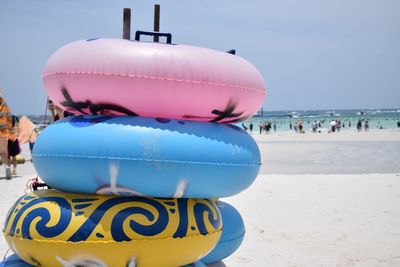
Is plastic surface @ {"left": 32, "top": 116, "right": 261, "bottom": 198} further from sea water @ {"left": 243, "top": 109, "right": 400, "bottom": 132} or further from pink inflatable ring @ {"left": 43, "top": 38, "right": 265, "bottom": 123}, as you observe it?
sea water @ {"left": 243, "top": 109, "right": 400, "bottom": 132}

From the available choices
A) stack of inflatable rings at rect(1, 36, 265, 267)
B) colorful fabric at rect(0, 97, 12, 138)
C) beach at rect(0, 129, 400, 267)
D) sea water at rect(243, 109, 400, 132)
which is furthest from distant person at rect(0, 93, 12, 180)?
sea water at rect(243, 109, 400, 132)

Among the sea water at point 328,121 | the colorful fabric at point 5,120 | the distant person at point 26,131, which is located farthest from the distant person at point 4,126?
the sea water at point 328,121

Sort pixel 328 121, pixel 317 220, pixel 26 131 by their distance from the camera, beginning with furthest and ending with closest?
pixel 328 121 → pixel 26 131 → pixel 317 220

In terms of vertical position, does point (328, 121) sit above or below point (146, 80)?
below

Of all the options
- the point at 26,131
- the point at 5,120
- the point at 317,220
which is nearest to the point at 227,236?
the point at 317,220

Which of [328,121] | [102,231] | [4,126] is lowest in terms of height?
[328,121]

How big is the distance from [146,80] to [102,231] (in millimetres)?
1090

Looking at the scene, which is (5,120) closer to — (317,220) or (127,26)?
(317,220)

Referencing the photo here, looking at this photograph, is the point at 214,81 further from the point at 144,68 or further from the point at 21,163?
the point at 21,163

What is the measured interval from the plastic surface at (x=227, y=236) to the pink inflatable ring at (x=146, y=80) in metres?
1.27

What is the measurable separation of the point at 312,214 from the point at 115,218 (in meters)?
4.63

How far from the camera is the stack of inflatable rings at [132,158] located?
3328 millimetres


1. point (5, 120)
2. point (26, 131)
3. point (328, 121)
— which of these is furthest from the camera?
point (328, 121)

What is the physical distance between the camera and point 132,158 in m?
3.30
